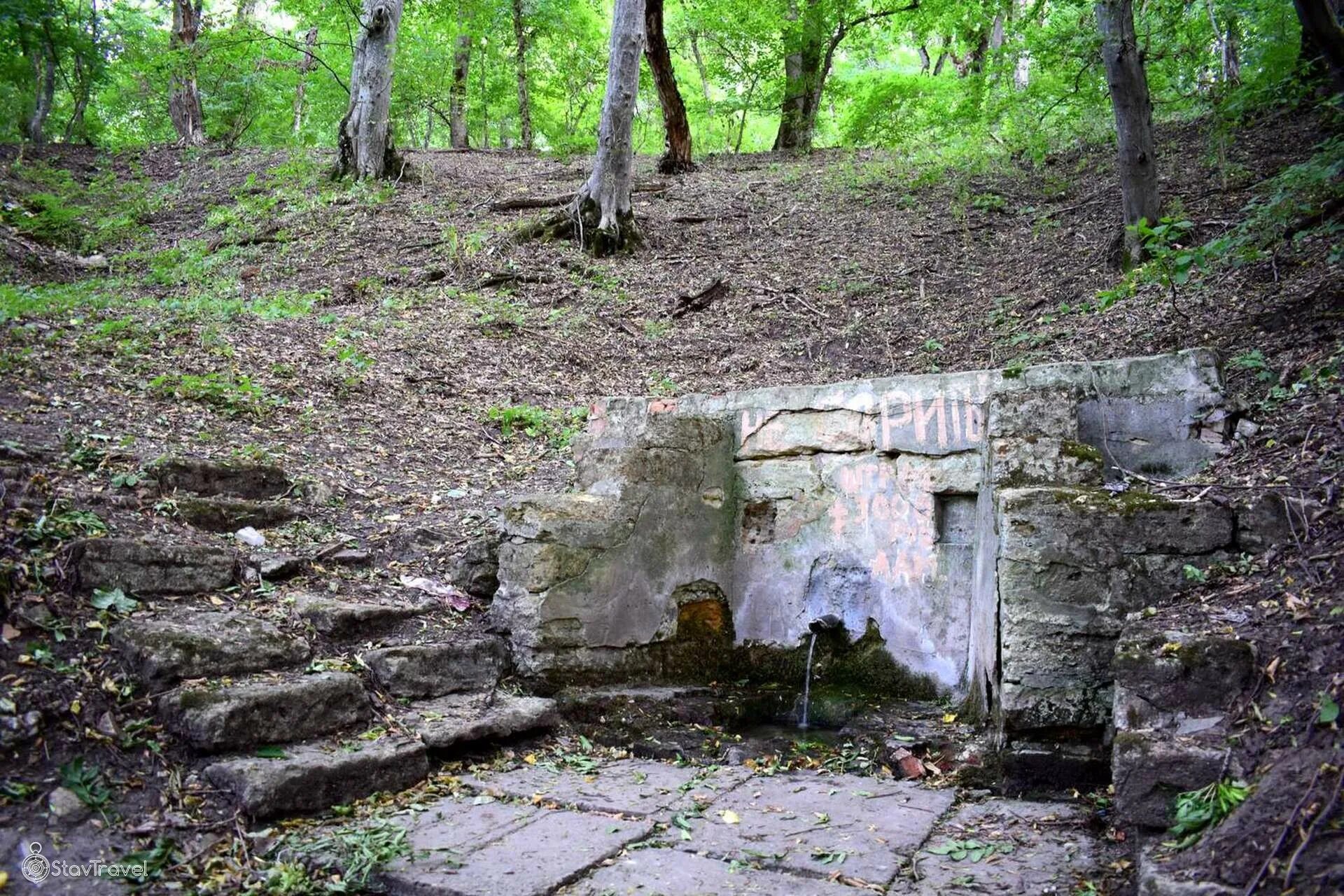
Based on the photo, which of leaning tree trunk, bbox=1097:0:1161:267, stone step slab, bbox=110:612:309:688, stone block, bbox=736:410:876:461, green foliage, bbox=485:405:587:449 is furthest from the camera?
green foliage, bbox=485:405:587:449

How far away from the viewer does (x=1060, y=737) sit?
10.4 ft

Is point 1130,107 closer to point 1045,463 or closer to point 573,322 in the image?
point 1045,463

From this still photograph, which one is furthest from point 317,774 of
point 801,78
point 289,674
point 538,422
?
point 801,78

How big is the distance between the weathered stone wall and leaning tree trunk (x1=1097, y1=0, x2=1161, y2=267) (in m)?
3.21

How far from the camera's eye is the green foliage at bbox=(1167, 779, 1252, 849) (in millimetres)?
2133

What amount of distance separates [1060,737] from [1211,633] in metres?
0.76

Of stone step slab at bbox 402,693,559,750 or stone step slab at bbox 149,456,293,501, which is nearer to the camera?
stone step slab at bbox 402,693,559,750

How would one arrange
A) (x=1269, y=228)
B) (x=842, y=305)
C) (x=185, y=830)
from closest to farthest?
(x=185, y=830) < (x=1269, y=228) < (x=842, y=305)

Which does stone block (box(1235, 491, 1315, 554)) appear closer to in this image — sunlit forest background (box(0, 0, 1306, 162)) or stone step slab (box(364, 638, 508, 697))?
stone step slab (box(364, 638, 508, 697))

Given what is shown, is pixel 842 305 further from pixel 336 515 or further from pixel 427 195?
pixel 427 195

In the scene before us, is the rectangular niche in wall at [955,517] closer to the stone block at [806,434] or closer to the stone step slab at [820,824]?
the stone block at [806,434]

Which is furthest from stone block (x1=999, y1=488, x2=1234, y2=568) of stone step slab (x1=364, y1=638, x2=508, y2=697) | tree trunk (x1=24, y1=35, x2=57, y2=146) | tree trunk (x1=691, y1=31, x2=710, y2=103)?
tree trunk (x1=691, y1=31, x2=710, y2=103)

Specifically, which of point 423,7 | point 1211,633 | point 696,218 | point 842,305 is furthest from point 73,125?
point 1211,633

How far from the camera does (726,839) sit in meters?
2.78
